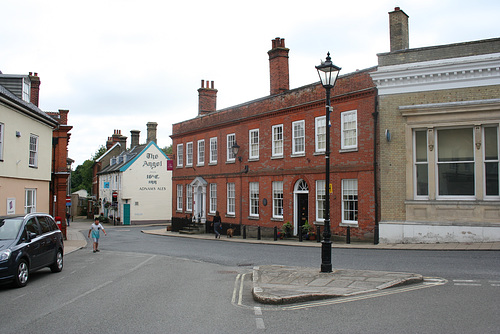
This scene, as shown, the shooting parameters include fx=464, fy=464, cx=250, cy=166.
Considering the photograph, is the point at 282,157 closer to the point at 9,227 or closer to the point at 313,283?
the point at 313,283

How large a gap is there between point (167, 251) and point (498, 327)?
649 inches

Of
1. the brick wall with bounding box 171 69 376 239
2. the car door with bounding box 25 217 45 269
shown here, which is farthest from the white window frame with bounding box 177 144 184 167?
the car door with bounding box 25 217 45 269

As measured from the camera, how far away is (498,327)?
687 cm

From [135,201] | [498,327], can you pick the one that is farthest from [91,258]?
[135,201]

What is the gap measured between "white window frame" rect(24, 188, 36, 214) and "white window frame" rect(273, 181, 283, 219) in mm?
13527

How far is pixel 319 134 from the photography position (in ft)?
82.4

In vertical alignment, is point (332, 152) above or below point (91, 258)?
above

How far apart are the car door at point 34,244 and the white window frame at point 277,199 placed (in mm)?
16213

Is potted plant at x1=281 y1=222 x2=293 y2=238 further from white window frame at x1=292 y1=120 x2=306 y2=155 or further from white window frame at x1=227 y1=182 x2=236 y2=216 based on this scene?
white window frame at x1=227 y1=182 x2=236 y2=216

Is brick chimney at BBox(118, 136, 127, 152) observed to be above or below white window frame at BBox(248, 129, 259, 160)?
above

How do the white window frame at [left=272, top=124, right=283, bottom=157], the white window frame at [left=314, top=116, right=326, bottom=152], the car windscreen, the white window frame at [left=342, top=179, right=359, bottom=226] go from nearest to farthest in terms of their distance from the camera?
the car windscreen
the white window frame at [left=342, top=179, right=359, bottom=226]
the white window frame at [left=314, top=116, right=326, bottom=152]
the white window frame at [left=272, top=124, right=283, bottom=157]

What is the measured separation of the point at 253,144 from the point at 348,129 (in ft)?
27.5

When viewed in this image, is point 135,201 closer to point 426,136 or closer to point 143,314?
point 426,136

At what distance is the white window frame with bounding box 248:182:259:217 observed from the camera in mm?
29734
